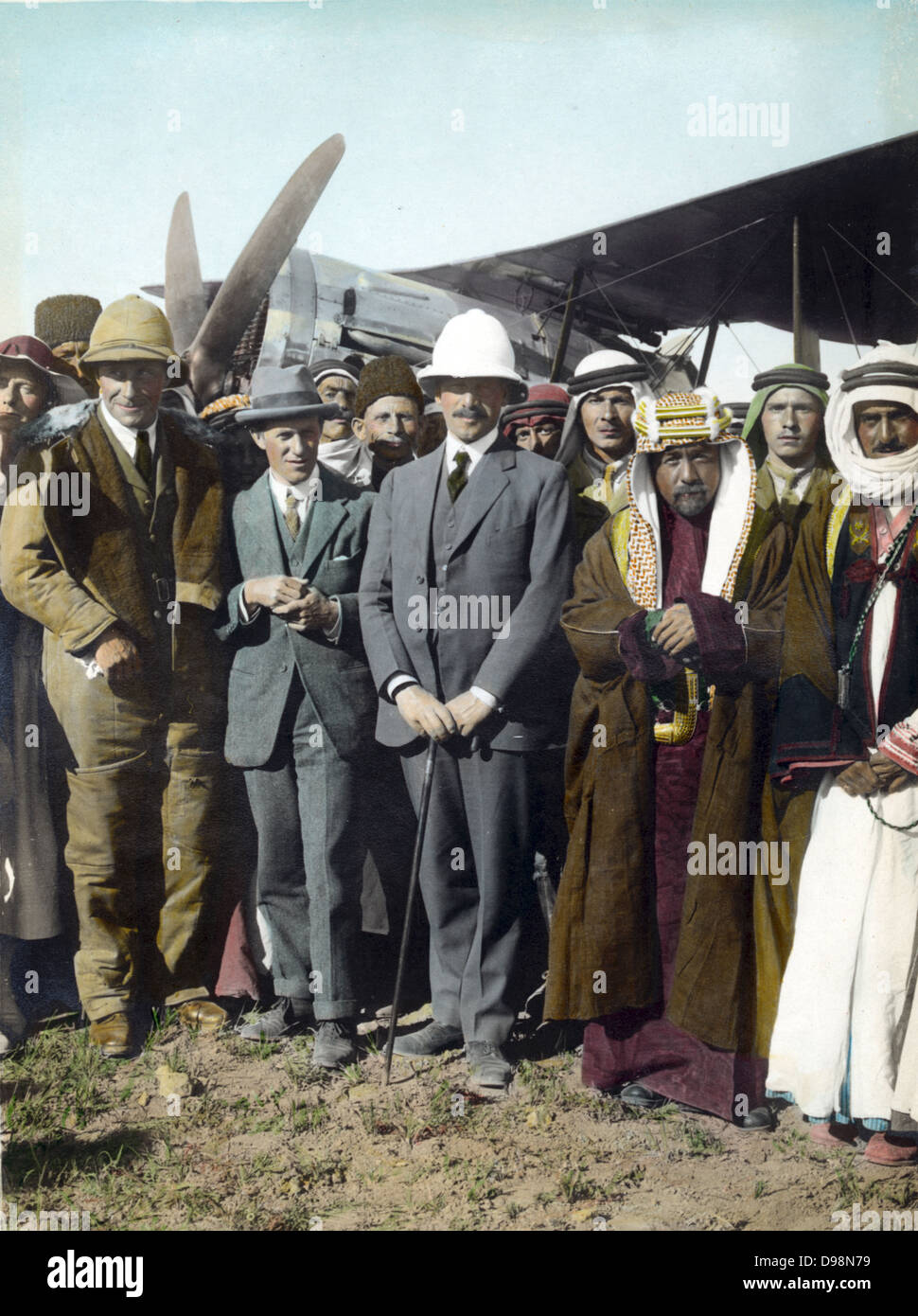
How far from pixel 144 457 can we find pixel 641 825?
2449mm

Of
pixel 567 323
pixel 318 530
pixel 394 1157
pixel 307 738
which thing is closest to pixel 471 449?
pixel 318 530

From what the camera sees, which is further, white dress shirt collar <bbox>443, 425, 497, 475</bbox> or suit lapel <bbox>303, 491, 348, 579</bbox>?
suit lapel <bbox>303, 491, 348, 579</bbox>

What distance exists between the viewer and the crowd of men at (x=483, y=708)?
4766 mm

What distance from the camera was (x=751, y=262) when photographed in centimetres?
533

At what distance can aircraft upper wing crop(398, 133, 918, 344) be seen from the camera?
507 cm

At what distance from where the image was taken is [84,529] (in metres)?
5.17

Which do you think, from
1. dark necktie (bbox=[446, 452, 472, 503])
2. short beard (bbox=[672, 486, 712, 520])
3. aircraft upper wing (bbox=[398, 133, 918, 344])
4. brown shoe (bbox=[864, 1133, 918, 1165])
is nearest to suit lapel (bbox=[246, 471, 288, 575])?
dark necktie (bbox=[446, 452, 472, 503])

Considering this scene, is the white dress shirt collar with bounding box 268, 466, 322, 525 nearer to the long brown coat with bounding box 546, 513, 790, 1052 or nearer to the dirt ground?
the long brown coat with bounding box 546, 513, 790, 1052

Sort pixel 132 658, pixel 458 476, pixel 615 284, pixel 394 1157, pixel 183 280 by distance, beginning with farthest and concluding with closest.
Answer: pixel 615 284
pixel 183 280
pixel 132 658
pixel 458 476
pixel 394 1157

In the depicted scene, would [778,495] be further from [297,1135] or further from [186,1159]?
[186,1159]

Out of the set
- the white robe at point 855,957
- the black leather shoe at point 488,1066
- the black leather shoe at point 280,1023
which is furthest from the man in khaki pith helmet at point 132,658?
the white robe at point 855,957

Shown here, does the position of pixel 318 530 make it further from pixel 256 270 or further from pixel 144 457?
pixel 256 270

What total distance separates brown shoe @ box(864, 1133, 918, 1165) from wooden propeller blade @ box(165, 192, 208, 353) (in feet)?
13.7
